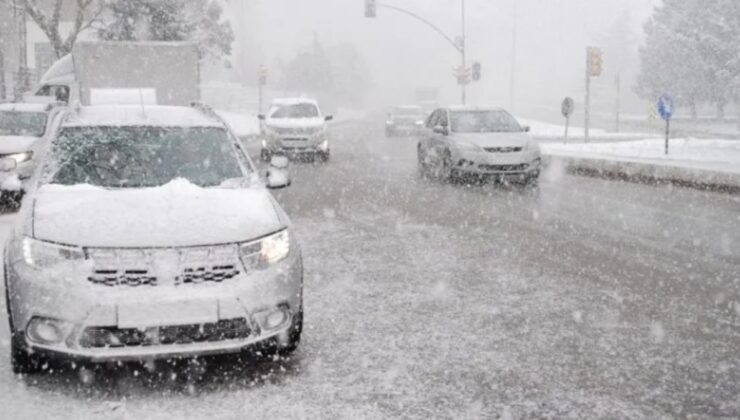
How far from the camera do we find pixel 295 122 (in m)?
22.2

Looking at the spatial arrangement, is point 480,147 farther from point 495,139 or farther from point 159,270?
point 159,270

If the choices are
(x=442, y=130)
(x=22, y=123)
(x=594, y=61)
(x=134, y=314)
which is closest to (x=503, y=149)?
(x=442, y=130)

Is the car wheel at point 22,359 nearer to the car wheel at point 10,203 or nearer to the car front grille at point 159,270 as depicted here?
the car front grille at point 159,270

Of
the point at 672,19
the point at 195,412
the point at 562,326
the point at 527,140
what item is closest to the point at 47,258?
the point at 195,412

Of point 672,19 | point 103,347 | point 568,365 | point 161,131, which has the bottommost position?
point 568,365

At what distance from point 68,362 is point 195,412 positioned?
0.81 metres

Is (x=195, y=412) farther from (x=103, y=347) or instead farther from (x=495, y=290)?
(x=495, y=290)

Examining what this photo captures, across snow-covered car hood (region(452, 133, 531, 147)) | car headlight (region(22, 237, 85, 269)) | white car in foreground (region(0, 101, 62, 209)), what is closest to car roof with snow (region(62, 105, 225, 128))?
car headlight (region(22, 237, 85, 269))

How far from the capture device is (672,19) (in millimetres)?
66000

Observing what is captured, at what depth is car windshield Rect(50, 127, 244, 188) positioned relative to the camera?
5562 millimetres

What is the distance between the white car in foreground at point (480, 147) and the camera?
15430 millimetres

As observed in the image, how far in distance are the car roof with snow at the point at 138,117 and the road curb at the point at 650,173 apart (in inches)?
448

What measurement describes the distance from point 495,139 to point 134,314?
480 inches

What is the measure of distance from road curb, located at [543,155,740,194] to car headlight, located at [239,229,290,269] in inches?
475
